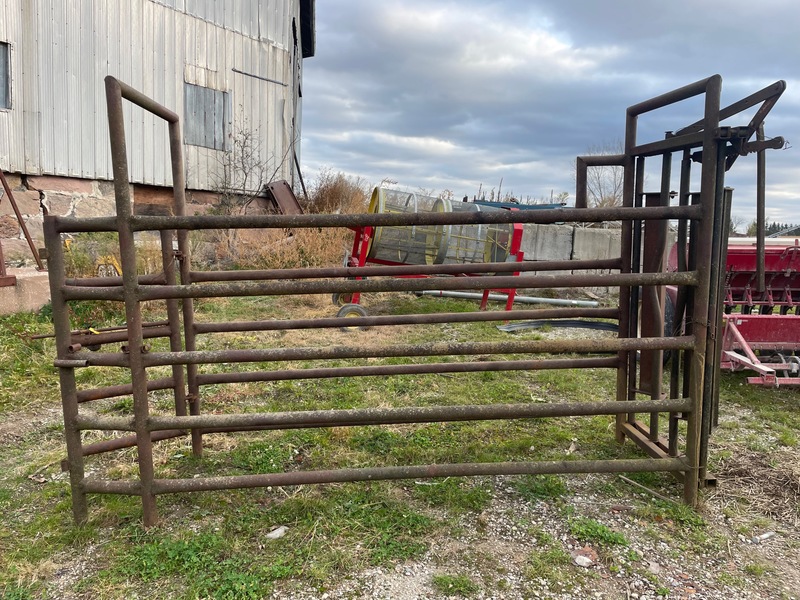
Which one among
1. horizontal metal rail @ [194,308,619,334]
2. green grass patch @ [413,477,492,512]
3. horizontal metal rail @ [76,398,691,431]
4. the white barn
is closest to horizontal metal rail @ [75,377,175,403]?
horizontal metal rail @ [76,398,691,431]

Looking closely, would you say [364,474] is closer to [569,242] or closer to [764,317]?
[764,317]

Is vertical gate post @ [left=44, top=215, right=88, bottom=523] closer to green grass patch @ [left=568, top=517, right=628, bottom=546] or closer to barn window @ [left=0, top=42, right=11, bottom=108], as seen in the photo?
green grass patch @ [left=568, top=517, right=628, bottom=546]

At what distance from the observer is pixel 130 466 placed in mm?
3199

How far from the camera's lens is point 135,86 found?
10.0 m

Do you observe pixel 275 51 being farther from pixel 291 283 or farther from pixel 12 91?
pixel 291 283

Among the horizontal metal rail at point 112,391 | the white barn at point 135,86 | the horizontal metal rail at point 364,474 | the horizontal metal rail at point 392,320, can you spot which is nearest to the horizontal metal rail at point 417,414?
the horizontal metal rail at point 112,391

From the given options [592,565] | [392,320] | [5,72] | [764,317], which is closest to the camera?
[592,565]

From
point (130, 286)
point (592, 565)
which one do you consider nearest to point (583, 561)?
point (592, 565)

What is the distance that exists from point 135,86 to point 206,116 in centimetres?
150

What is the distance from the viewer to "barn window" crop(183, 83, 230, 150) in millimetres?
11023

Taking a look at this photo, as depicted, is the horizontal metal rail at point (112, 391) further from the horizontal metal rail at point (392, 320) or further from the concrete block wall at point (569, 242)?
the concrete block wall at point (569, 242)

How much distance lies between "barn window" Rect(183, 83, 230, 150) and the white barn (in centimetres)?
2

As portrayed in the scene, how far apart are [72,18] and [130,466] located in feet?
30.9

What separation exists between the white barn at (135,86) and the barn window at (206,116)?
0.07 ft
